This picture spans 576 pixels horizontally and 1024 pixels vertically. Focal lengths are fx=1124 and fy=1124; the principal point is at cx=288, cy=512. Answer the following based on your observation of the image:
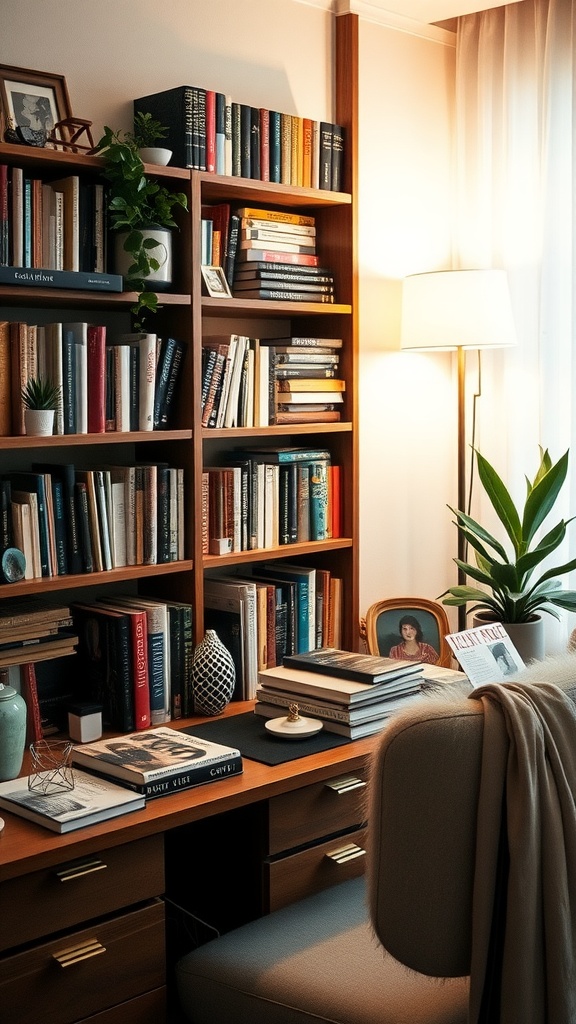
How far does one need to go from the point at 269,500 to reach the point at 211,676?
0.52 meters

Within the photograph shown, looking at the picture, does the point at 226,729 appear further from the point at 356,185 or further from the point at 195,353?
the point at 356,185

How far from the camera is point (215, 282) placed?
268 cm

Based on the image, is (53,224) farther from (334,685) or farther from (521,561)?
(521,561)

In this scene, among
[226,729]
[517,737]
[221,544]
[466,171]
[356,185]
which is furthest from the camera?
[466,171]

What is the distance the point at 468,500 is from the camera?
358cm

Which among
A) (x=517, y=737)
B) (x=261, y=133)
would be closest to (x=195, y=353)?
(x=261, y=133)

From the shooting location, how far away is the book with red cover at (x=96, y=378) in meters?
2.42

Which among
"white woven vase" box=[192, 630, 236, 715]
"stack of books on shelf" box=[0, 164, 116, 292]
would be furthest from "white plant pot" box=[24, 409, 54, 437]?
"white woven vase" box=[192, 630, 236, 715]

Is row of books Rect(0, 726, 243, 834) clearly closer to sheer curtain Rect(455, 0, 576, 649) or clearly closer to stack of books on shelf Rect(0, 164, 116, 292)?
stack of books on shelf Rect(0, 164, 116, 292)

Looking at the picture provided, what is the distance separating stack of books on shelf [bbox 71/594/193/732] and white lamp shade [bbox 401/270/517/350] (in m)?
1.11

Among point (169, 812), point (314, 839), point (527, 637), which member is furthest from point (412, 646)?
point (169, 812)

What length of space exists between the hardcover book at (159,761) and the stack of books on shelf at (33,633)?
223 millimetres

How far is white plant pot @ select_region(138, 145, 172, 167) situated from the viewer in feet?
8.18

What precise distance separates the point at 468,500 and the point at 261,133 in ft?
4.50
